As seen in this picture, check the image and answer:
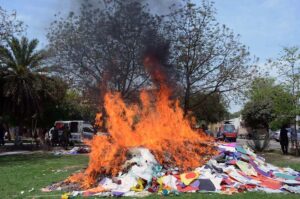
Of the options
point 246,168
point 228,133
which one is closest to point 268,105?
point 228,133

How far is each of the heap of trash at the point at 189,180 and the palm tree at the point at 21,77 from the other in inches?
812

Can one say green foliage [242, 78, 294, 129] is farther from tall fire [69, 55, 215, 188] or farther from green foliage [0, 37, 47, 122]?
green foliage [0, 37, 47, 122]

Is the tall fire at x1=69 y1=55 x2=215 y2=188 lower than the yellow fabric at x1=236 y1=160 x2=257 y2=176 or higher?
higher

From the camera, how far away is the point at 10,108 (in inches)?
1248

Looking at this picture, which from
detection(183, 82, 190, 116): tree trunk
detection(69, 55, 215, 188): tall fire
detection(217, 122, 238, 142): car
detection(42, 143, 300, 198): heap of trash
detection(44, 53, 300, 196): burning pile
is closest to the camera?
detection(42, 143, 300, 198): heap of trash

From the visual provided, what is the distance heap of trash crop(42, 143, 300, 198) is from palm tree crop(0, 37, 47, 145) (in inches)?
812

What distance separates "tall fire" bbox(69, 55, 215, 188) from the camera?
11312 millimetres

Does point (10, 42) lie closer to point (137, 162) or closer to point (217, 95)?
point (217, 95)

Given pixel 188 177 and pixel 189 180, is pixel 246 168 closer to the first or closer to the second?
pixel 188 177

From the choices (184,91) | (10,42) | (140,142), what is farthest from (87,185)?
(10,42)

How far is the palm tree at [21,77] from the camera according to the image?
30.3 metres

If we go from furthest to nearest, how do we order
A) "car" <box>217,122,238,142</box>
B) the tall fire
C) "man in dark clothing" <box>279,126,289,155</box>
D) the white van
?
"car" <box>217,122,238,142</box>, the white van, "man in dark clothing" <box>279,126,289,155</box>, the tall fire

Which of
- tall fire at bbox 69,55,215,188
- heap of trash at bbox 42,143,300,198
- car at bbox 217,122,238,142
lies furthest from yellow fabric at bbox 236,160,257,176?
car at bbox 217,122,238,142

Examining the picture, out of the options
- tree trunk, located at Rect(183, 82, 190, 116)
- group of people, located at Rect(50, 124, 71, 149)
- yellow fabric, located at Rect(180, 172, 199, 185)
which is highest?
tree trunk, located at Rect(183, 82, 190, 116)
